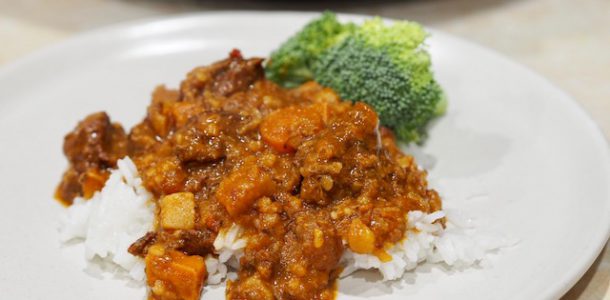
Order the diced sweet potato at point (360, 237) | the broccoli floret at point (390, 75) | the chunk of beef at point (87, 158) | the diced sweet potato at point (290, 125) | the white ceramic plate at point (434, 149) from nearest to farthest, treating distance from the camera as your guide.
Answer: the diced sweet potato at point (360, 237) < the white ceramic plate at point (434, 149) < the diced sweet potato at point (290, 125) < the chunk of beef at point (87, 158) < the broccoli floret at point (390, 75)

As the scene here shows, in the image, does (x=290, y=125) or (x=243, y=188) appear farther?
(x=290, y=125)

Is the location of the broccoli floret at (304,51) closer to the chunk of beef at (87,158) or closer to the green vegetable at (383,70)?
the green vegetable at (383,70)

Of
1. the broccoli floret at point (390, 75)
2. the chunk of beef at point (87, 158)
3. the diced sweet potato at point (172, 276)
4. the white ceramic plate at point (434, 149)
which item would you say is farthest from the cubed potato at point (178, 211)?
the broccoli floret at point (390, 75)

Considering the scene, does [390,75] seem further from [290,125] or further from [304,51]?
[290,125]

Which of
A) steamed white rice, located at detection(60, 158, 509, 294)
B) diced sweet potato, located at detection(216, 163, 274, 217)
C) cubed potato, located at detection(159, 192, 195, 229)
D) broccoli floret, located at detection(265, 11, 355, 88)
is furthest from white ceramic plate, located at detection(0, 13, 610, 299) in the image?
broccoli floret, located at detection(265, 11, 355, 88)

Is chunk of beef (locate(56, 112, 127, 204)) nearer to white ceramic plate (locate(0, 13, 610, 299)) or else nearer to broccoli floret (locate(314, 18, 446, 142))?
white ceramic plate (locate(0, 13, 610, 299))

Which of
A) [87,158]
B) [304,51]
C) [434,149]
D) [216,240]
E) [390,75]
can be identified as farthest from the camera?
[304,51]

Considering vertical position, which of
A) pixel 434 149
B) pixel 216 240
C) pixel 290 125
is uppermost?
pixel 290 125

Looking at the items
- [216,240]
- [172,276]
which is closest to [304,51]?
[216,240]
